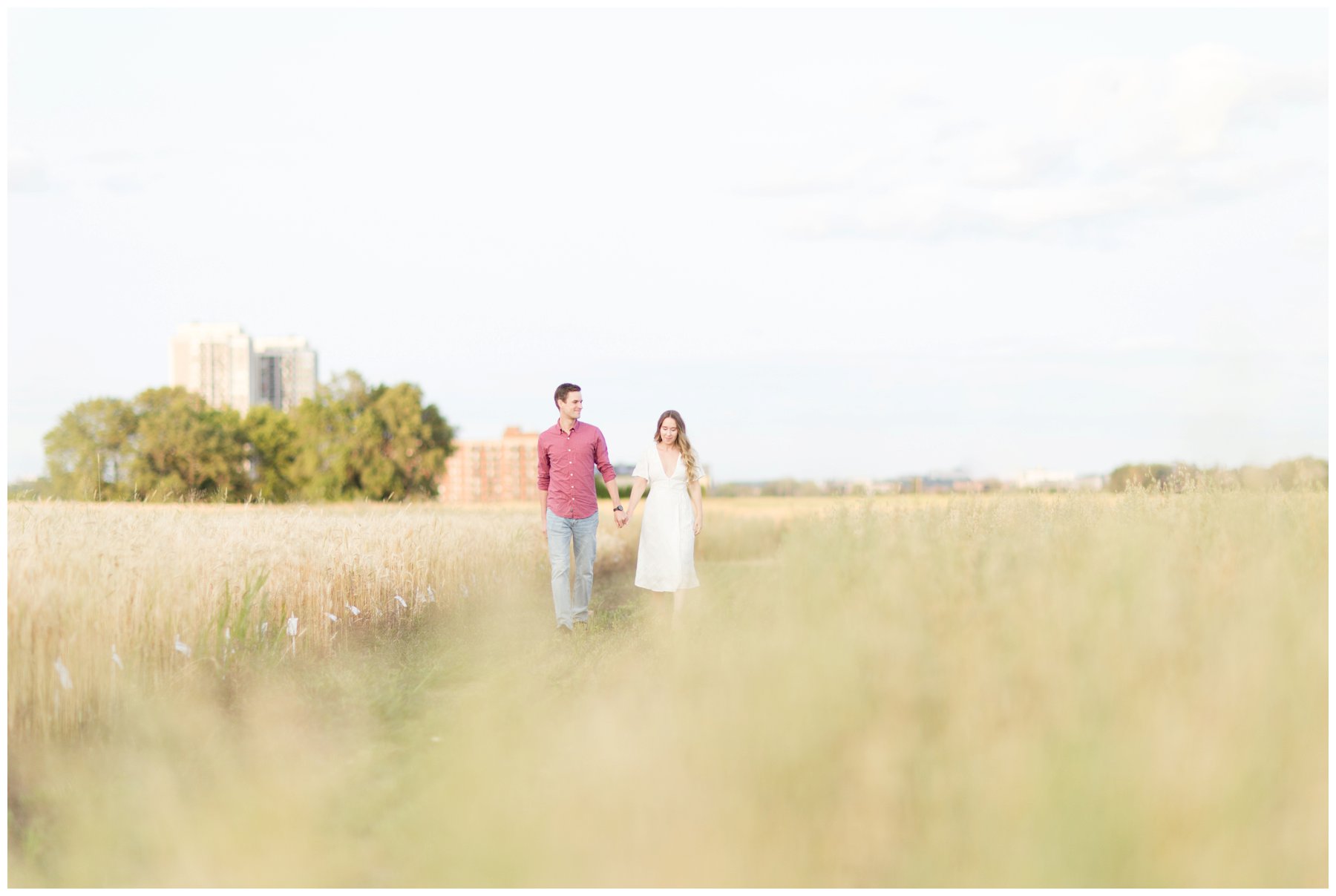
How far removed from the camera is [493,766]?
4.68 metres

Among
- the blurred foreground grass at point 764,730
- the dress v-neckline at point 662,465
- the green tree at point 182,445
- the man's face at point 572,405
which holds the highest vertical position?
the green tree at point 182,445

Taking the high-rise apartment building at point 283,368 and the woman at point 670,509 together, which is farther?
the high-rise apartment building at point 283,368

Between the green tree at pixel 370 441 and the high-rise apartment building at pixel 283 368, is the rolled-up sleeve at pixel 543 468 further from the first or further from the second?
the high-rise apartment building at pixel 283 368

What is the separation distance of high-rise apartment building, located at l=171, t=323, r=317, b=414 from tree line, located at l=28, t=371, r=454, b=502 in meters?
57.7

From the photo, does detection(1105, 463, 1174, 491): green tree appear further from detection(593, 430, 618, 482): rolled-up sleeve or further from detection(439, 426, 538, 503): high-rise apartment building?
detection(439, 426, 538, 503): high-rise apartment building

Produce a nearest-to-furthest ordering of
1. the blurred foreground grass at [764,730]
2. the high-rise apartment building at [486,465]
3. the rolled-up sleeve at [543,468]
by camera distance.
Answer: the blurred foreground grass at [764,730]
the rolled-up sleeve at [543,468]
the high-rise apartment building at [486,465]

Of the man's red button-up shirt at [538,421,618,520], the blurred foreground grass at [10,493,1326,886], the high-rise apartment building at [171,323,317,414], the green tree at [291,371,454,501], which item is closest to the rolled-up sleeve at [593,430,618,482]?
the man's red button-up shirt at [538,421,618,520]

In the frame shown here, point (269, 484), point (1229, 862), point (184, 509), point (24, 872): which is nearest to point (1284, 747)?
point (1229, 862)

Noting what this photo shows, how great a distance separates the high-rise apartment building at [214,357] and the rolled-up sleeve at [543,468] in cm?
11180

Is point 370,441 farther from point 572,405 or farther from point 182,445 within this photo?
point 572,405

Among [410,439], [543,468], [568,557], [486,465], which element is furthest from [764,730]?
[486,465]

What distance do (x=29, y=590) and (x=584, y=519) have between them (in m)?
4.66

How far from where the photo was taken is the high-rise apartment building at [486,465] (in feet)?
172

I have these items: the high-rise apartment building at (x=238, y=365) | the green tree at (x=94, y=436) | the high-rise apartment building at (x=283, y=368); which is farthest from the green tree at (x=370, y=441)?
the high-rise apartment building at (x=283, y=368)
